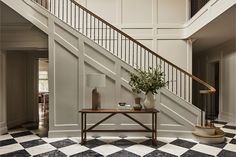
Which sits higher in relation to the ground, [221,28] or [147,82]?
[221,28]

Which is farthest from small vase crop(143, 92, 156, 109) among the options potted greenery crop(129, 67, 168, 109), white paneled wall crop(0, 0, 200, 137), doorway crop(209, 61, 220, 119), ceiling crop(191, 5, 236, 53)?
doorway crop(209, 61, 220, 119)

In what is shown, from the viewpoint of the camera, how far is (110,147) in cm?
353

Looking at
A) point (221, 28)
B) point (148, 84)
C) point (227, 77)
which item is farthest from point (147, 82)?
point (227, 77)

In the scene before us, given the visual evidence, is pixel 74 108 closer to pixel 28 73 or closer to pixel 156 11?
pixel 28 73

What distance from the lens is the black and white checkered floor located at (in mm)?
3232

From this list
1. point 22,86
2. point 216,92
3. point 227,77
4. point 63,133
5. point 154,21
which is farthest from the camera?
point 216,92

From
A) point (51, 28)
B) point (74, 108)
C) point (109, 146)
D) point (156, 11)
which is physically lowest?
point (109, 146)

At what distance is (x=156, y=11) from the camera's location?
5.98 metres

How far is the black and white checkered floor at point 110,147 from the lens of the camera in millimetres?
3232

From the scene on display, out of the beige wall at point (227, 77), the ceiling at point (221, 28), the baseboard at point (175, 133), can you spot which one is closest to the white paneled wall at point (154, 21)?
the ceiling at point (221, 28)

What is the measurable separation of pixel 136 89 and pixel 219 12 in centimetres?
219

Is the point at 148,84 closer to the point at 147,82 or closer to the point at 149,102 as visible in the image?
the point at 147,82

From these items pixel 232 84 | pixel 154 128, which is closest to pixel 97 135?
pixel 154 128

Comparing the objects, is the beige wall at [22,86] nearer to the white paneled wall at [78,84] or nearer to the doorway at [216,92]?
the white paneled wall at [78,84]
